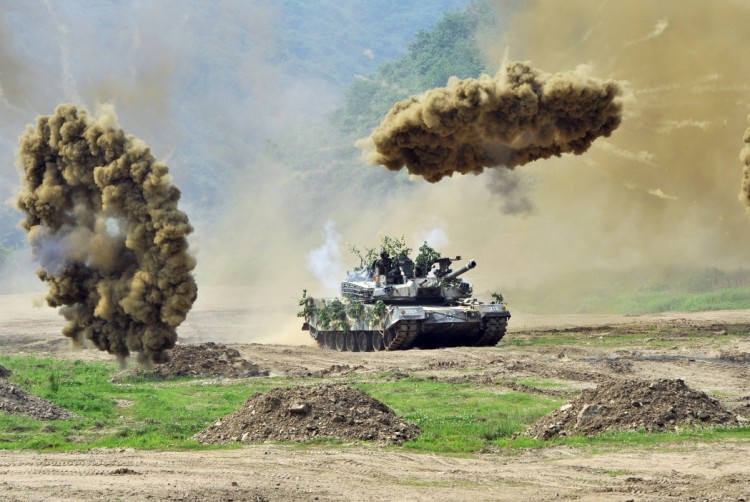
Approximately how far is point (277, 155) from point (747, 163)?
72296mm

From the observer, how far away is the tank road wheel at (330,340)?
1608 inches

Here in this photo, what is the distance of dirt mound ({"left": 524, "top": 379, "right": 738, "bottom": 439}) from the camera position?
1888 centimetres

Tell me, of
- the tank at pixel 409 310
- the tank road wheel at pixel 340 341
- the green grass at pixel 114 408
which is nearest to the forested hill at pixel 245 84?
the tank road wheel at pixel 340 341

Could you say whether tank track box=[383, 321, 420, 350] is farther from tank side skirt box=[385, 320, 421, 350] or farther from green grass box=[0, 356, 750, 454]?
green grass box=[0, 356, 750, 454]

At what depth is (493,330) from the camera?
3597cm

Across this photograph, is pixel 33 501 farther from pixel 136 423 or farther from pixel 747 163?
pixel 747 163

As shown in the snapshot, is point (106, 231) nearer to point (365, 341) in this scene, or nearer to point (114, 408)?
point (114, 408)

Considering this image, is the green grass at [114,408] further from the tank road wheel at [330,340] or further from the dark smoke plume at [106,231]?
the tank road wheel at [330,340]

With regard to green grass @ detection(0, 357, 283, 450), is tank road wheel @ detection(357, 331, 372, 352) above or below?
above

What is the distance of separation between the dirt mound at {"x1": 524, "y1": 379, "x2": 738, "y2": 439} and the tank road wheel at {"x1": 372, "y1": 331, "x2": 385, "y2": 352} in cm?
1793

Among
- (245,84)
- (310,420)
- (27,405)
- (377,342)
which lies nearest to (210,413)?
(27,405)

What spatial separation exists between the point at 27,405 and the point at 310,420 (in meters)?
5.88

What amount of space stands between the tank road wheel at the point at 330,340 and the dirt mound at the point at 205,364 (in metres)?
8.36

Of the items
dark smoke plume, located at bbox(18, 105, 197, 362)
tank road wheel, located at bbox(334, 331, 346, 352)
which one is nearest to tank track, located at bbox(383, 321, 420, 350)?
tank road wheel, located at bbox(334, 331, 346, 352)
